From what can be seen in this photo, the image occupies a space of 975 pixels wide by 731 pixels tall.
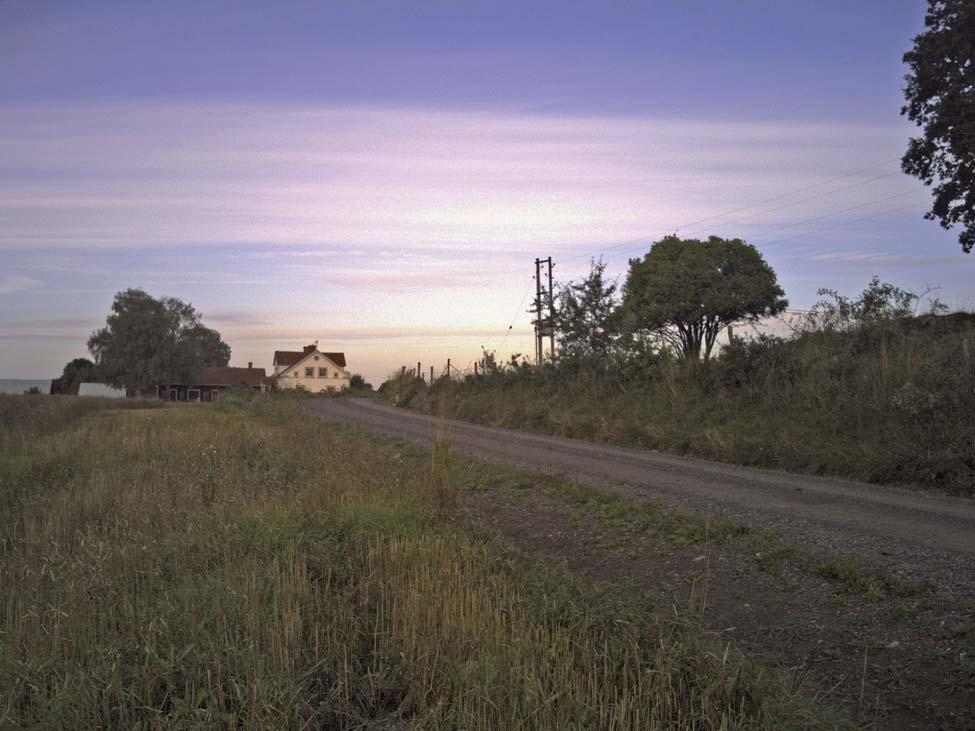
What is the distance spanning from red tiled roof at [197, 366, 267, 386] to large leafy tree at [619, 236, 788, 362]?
228 feet

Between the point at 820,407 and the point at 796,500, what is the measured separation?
538cm

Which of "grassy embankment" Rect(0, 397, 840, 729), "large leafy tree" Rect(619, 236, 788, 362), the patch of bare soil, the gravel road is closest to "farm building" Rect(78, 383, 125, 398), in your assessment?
"large leafy tree" Rect(619, 236, 788, 362)

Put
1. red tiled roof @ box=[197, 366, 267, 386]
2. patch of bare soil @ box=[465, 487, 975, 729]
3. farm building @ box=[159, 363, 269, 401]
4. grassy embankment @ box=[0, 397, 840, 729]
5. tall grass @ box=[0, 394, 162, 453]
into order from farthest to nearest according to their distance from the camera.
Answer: red tiled roof @ box=[197, 366, 267, 386] < farm building @ box=[159, 363, 269, 401] < tall grass @ box=[0, 394, 162, 453] < patch of bare soil @ box=[465, 487, 975, 729] < grassy embankment @ box=[0, 397, 840, 729]

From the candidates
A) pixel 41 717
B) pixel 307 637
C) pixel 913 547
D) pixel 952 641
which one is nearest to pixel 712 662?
pixel 952 641

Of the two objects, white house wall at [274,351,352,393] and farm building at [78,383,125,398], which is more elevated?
white house wall at [274,351,352,393]

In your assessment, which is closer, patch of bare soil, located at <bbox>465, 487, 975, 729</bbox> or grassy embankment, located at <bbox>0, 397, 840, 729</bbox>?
grassy embankment, located at <bbox>0, 397, 840, 729</bbox>

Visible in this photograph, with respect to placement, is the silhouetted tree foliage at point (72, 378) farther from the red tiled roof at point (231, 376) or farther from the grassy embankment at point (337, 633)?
the grassy embankment at point (337, 633)

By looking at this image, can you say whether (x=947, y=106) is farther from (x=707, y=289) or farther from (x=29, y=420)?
(x=29, y=420)

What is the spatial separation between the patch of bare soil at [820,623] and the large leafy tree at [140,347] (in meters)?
86.7

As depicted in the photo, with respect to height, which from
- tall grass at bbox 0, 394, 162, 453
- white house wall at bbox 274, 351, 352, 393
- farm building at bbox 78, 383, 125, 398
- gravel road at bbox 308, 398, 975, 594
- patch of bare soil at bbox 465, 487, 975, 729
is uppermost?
white house wall at bbox 274, 351, 352, 393

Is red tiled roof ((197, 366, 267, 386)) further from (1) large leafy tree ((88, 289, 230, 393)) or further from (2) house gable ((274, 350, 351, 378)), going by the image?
(1) large leafy tree ((88, 289, 230, 393))

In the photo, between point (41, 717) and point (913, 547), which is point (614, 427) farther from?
point (41, 717)

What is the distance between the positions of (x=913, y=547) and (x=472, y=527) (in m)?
4.01

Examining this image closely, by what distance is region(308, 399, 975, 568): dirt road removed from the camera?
6801mm
